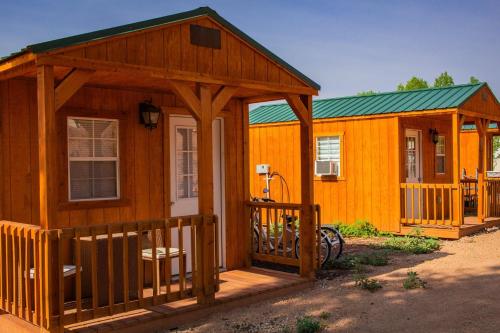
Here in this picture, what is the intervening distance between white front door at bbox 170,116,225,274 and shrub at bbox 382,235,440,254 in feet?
12.7

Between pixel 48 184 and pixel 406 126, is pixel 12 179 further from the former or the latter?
pixel 406 126

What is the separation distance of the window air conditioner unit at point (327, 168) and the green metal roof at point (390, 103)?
43.0 inches

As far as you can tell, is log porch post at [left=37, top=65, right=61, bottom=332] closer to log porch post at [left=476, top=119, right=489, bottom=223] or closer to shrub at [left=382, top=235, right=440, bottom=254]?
shrub at [left=382, top=235, right=440, bottom=254]

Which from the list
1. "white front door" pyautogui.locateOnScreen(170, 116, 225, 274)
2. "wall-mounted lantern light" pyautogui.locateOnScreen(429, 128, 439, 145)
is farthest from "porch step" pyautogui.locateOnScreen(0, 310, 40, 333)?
"wall-mounted lantern light" pyautogui.locateOnScreen(429, 128, 439, 145)

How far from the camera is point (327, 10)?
18.2m

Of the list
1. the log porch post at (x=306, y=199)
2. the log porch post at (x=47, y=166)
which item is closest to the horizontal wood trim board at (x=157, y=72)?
the log porch post at (x=47, y=166)

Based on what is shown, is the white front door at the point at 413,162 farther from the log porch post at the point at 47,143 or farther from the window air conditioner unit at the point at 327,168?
the log porch post at the point at 47,143

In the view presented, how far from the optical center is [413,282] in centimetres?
697

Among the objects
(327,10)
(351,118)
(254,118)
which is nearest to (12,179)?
(351,118)

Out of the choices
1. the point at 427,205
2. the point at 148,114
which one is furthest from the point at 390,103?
the point at 148,114

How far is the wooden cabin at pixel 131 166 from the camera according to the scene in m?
4.84

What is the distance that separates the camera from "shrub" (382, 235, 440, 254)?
32.2ft

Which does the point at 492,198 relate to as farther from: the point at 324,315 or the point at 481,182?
the point at 324,315

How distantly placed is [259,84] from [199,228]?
1933 millimetres
